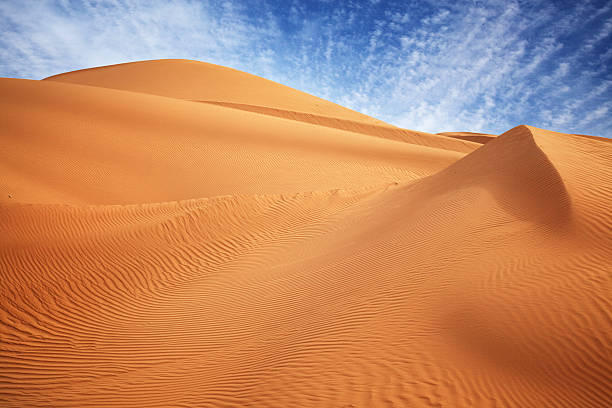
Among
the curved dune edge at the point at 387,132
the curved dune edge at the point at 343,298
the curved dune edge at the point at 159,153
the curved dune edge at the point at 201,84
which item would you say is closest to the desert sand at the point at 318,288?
the curved dune edge at the point at 343,298

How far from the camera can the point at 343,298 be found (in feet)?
18.3

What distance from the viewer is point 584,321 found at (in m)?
3.75

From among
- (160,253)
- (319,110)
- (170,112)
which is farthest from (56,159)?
(319,110)

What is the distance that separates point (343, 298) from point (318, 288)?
815mm

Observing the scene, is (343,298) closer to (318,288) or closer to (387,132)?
A: (318,288)

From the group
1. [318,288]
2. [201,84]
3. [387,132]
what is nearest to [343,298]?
[318,288]

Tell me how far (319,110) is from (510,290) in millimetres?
43238

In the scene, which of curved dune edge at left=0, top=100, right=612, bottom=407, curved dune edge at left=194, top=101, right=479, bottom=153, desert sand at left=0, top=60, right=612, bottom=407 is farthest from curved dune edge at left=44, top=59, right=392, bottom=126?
curved dune edge at left=0, top=100, right=612, bottom=407

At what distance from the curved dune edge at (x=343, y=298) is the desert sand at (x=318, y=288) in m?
0.03

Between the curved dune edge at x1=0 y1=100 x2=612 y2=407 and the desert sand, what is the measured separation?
0.03m

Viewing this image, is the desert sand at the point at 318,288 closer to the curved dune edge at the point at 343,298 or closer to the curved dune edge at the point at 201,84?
the curved dune edge at the point at 343,298

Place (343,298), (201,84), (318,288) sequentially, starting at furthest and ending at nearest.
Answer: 1. (201,84)
2. (318,288)
3. (343,298)

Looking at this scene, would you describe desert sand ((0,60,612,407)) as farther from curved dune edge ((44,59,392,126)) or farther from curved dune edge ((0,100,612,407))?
curved dune edge ((44,59,392,126))

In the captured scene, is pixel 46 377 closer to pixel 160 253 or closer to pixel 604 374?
pixel 160 253
